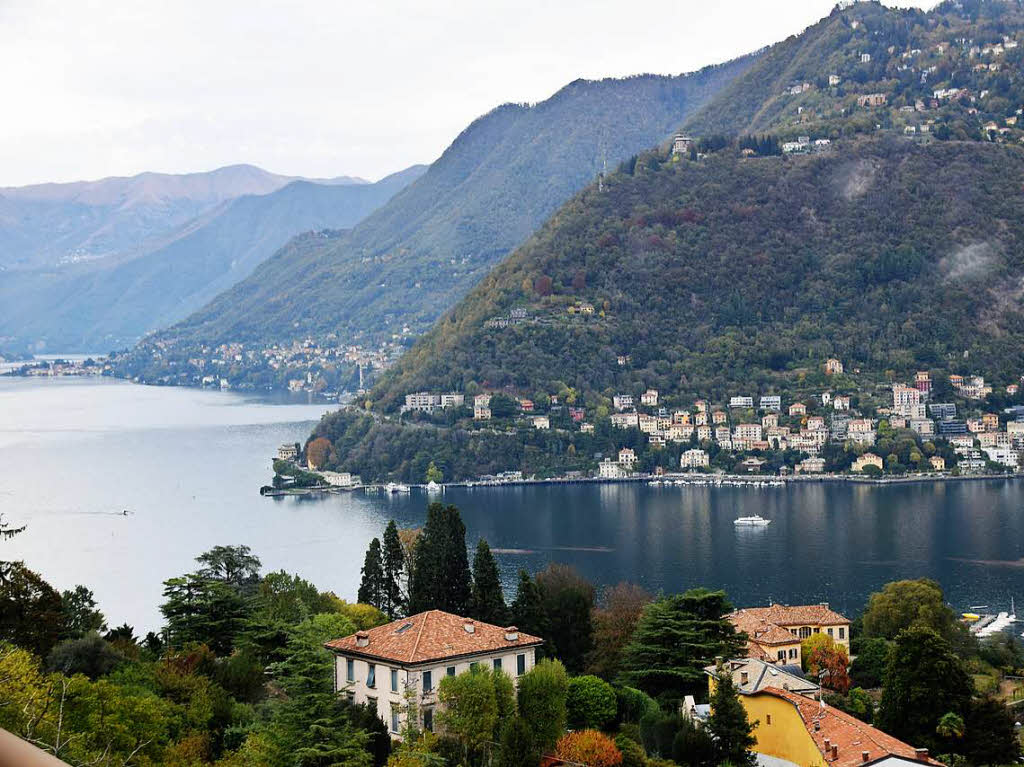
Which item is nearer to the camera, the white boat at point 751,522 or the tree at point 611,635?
the tree at point 611,635

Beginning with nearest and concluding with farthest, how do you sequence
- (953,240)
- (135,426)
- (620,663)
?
(620,663) < (953,240) < (135,426)

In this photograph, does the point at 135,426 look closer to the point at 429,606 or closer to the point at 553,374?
the point at 553,374

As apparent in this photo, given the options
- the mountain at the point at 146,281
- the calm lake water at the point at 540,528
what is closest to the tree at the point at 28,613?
the calm lake water at the point at 540,528

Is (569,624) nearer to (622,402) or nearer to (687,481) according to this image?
(687,481)

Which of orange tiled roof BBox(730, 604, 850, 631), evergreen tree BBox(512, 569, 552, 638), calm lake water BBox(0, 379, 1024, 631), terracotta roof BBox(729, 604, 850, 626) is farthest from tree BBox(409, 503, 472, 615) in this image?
calm lake water BBox(0, 379, 1024, 631)

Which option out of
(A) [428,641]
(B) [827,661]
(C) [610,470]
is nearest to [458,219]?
(C) [610,470]

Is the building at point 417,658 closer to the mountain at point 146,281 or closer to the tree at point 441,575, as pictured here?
the tree at point 441,575

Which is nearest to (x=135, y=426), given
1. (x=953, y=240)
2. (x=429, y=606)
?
(x=953, y=240)
